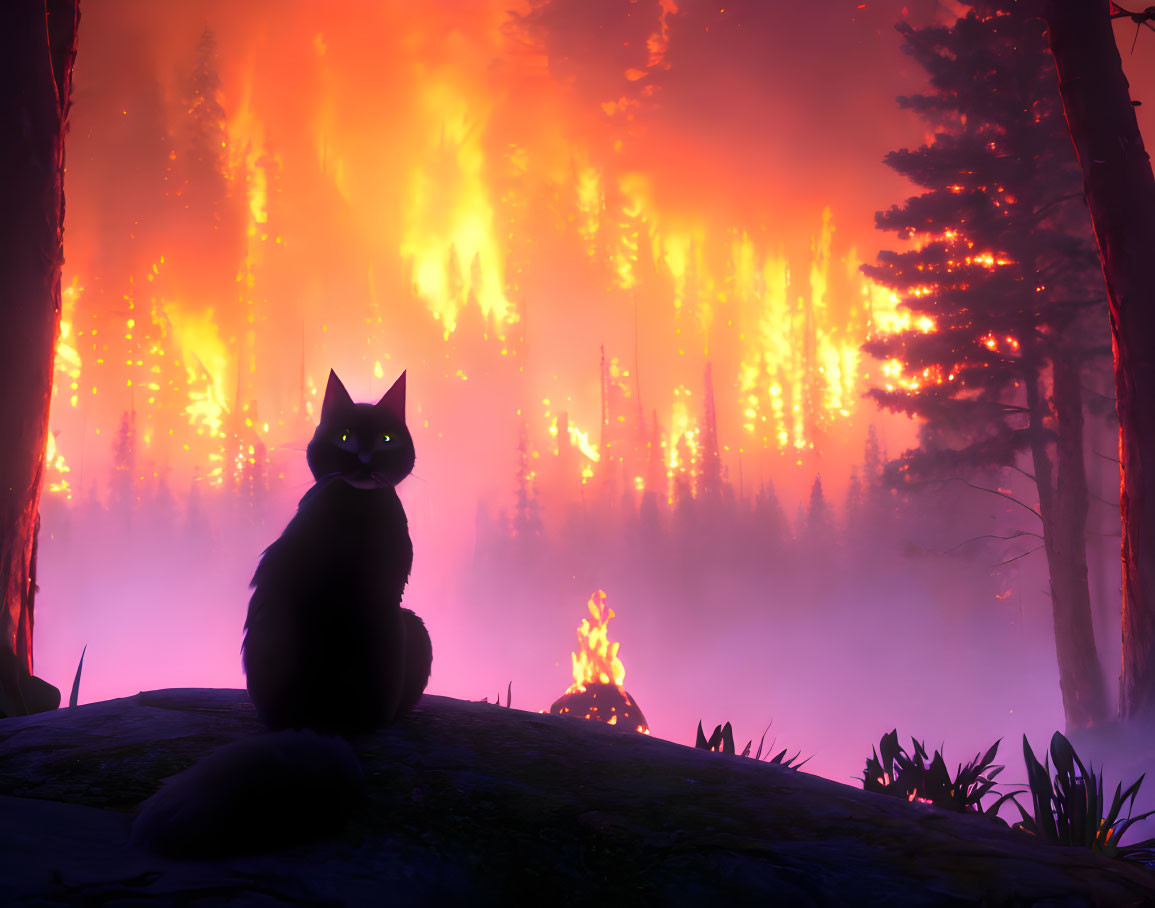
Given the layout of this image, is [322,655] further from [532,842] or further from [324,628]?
[532,842]

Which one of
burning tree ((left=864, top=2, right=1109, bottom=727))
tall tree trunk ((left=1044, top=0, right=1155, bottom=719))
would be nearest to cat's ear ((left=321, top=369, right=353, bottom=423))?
tall tree trunk ((left=1044, top=0, right=1155, bottom=719))

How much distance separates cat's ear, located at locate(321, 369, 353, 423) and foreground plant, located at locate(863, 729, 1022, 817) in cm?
453

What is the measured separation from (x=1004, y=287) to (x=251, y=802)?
14.4 metres

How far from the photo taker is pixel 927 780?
5.33 meters

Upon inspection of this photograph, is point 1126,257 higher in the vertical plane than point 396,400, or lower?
higher

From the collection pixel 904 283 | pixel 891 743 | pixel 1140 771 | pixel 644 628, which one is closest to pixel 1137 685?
pixel 1140 771

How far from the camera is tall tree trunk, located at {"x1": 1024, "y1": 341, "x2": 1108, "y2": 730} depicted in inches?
456

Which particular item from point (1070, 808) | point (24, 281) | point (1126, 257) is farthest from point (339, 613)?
point (1126, 257)

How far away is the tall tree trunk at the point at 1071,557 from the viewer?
11.6 m

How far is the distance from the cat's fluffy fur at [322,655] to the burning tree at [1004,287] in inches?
485

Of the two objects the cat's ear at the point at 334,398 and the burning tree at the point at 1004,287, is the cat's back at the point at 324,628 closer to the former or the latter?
the cat's ear at the point at 334,398

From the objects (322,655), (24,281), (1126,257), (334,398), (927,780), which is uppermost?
(1126,257)

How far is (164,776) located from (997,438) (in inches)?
563

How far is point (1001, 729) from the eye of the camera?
95.2 feet
